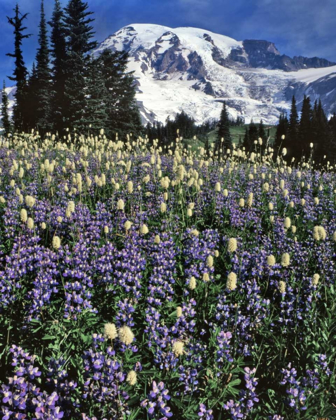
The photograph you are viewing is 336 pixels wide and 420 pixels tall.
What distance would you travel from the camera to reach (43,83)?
41.5m

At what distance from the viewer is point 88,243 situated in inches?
184

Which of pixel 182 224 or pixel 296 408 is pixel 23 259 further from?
pixel 296 408

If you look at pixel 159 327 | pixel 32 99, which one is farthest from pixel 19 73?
pixel 159 327

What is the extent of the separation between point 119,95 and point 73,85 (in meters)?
11.6

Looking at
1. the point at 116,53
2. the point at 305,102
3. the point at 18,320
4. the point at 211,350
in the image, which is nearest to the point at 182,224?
the point at 211,350

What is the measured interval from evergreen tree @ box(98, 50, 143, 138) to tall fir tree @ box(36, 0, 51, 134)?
7444mm

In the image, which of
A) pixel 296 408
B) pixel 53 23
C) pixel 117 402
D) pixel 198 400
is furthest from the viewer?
pixel 53 23

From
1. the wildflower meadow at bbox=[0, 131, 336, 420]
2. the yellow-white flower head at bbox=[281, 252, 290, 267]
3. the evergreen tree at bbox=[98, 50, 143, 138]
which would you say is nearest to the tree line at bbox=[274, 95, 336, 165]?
the evergreen tree at bbox=[98, 50, 143, 138]

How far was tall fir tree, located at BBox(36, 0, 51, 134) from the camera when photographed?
3747 centimetres

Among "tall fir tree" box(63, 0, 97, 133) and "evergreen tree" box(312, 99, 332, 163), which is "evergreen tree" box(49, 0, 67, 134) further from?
"evergreen tree" box(312, 99, 332, 163)

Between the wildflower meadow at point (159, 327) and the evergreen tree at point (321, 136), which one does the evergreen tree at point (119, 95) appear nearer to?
the wildflower meadow at point (159, 327)

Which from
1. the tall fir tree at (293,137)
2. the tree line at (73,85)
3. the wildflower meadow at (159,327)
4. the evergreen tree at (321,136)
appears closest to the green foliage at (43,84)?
the tree line at (73,85)

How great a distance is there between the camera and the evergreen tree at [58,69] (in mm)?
34344

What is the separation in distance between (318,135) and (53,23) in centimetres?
5554
